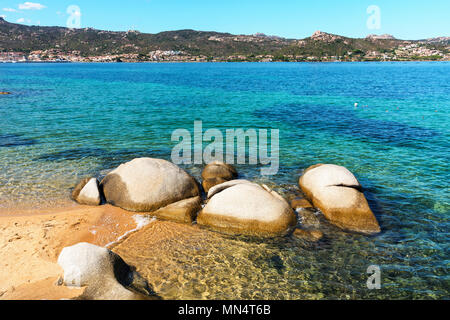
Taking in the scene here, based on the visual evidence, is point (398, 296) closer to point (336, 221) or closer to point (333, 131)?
point (336, 221)

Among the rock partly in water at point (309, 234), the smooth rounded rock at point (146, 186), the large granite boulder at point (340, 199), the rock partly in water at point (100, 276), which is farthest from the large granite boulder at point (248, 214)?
the rock partly in water at point (100, 276)

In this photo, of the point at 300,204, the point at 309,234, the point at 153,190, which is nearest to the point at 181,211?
the point at 153,190

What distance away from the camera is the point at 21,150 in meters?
19.3

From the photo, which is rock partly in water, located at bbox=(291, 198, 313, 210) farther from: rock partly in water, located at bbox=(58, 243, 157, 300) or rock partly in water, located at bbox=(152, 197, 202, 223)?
rock partly in water, located at bbox=(58, 243, 157, 300)

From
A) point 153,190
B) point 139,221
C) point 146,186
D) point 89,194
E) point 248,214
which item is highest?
point 146,186

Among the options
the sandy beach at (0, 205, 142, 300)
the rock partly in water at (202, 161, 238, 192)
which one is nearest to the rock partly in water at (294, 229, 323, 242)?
the rock partly in water at (202, 161, 238, 192)

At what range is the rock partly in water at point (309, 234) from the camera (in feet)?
33.4

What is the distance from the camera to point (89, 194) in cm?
1267

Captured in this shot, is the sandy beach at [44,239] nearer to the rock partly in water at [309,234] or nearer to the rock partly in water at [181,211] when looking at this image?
the rock partly in water at [181,211]

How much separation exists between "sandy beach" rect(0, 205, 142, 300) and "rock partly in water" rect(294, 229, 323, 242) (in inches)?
247

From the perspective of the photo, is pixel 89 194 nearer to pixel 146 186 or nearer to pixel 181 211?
pixel 146 186

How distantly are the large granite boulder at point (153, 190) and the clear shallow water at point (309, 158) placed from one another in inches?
101

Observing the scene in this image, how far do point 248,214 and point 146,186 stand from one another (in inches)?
191
